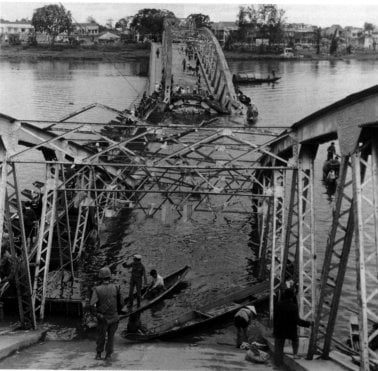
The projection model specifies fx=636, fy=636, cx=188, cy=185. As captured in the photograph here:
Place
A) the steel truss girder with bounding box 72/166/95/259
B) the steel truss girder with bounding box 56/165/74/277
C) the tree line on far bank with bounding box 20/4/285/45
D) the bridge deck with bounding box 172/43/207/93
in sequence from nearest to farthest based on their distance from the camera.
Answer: the steel truss girder with bounding box 56/165/74/277 → the steel truss girder with bounding box 72/166/95/259 → the bridge deck with bounding box 172/43/207/93 → the tree line on far bank with bounding box 20/4/285/45

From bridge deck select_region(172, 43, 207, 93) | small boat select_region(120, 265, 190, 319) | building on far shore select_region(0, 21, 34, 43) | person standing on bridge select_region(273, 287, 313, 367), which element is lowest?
small boat select_region(120, 265, 190, 319)

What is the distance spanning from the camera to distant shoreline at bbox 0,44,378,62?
402 ft

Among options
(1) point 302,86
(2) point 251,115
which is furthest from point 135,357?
(1) point 302,86

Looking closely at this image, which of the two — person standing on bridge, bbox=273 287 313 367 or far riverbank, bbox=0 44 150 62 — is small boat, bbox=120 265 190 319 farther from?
far riverbank, bbox=0 44 150 62

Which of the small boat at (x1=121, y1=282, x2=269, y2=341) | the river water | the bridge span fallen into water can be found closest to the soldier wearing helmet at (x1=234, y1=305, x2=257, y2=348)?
the bridge span fallen into water

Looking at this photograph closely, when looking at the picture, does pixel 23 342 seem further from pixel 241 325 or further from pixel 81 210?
pixel 81 210

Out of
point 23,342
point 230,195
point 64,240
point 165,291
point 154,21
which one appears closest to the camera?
point 23,342

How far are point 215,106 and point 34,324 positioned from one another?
48.0 m

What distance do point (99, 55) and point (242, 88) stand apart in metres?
47.4

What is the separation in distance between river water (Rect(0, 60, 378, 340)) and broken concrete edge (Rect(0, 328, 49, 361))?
188 inches

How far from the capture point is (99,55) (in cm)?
12750

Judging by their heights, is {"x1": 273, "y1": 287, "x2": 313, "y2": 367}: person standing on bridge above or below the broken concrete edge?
above

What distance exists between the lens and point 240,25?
122188 mm

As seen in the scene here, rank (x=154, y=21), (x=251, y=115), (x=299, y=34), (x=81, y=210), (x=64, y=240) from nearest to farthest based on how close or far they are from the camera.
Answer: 1. (x=64, y=240)
2. (x=81, y=210)
3. (x=251, y=115)
4. (x=154, y=21)
5. (x=299, y=34)
